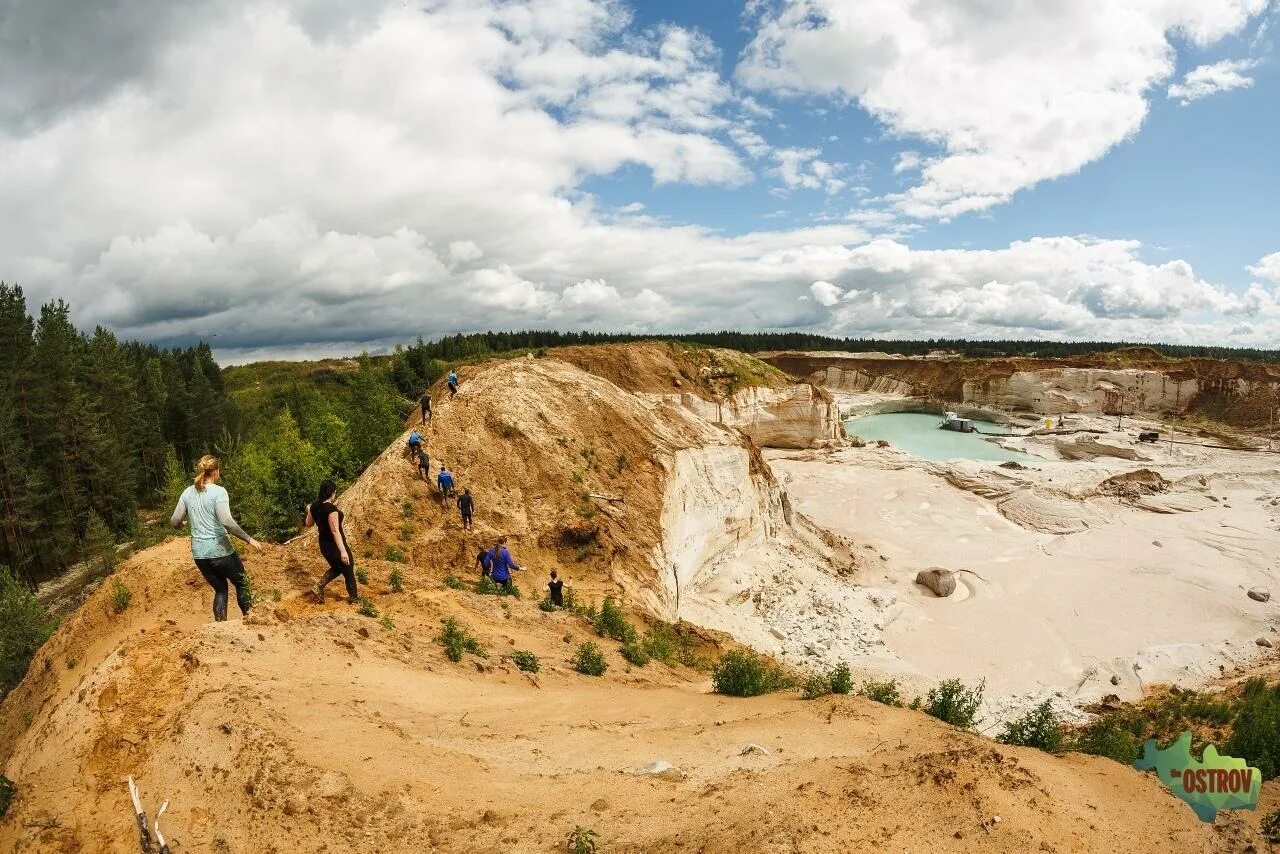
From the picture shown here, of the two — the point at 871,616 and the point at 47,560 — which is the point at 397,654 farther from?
the point at 47,560

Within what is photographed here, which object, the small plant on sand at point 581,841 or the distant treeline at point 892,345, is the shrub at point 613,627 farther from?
the distant treeline at point 892,345

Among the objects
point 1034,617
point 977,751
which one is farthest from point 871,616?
point 977,751

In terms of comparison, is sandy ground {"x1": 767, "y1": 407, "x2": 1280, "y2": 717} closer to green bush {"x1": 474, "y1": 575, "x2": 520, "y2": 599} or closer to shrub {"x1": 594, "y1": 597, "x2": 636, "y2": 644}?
shrub {"x1": 594, "y1": 597, "x2": 636, "y2": 644}

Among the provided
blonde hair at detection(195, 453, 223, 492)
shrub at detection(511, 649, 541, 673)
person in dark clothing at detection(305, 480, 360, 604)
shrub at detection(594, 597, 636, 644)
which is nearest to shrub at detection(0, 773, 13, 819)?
blonde hair at detection(195, 453, 223, 492)

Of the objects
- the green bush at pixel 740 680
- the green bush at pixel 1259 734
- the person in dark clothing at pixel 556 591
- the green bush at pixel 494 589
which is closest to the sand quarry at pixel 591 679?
the green bush at pixel 740 680

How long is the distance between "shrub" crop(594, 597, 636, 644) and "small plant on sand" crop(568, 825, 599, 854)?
30.2 ft

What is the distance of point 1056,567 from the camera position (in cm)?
2950

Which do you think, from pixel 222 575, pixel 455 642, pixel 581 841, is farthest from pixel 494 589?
pixel 581 841

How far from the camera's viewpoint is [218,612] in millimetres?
7734

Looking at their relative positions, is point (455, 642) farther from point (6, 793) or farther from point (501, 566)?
point (6, 793)

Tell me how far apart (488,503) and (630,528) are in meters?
5.16

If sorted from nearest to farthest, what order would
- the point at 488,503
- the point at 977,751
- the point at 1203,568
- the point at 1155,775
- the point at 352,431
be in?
the point at 977,751
the point at 1155,775
the point at 488,503
the point at 1203,568
the point at 352,431

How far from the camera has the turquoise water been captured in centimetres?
6362

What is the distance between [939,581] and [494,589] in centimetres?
2119
